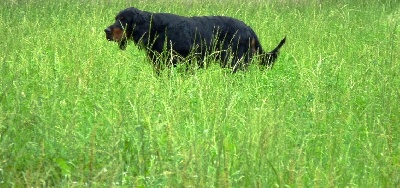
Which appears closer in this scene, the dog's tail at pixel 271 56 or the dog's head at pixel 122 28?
the dog's head at pixel 122 28

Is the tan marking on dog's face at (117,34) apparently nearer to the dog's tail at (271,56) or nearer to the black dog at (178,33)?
the black dog at (178,33)

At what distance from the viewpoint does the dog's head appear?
7.44 metres

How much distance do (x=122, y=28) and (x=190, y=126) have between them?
3.24 meters

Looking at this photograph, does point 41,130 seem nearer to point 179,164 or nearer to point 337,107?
point 179,164

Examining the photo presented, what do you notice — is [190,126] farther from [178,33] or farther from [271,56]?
[271,56]

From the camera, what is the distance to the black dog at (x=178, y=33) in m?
7.42

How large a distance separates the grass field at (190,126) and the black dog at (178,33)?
0.59 feet

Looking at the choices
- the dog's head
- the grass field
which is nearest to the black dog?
the dog's head

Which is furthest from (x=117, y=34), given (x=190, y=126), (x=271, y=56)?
(x=190, y=126)

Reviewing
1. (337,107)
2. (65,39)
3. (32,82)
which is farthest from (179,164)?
(65,39)

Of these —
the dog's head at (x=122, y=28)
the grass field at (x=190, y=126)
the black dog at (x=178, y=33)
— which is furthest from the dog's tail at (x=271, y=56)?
the dog's head at (x=122, y=28)

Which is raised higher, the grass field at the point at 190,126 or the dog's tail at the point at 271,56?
the grass field at the point at 190,126

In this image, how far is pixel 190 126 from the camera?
4422 millimetres

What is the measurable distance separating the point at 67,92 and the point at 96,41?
2357mm
